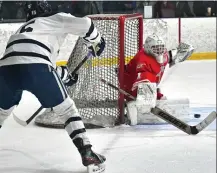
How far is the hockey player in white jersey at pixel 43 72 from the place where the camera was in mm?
2250

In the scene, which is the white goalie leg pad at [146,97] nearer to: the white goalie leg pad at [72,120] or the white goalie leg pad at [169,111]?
the white goalie leg pad at [169,111]

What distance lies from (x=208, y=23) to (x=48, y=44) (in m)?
4.14

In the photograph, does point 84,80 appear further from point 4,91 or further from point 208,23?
point 208,23

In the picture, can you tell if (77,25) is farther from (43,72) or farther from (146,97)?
(146,97)

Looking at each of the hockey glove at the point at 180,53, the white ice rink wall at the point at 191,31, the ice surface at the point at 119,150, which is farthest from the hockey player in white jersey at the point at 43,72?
the white ice rink wall at the point at 191,31

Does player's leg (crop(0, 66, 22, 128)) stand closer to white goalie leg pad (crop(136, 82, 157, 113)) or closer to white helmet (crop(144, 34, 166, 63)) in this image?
white goalie leg pad (crop(136, 82, 157, 113))

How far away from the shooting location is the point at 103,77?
327 centimetres

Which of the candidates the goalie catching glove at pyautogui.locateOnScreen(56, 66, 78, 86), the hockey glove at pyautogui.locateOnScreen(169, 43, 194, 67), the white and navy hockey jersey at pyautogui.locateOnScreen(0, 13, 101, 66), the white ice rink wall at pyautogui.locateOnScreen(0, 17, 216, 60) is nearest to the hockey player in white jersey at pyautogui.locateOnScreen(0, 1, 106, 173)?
the white and navy hockey jersey at pyautogui.locateOnScreen(0, 13, 101, 66)

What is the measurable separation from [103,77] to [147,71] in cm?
29

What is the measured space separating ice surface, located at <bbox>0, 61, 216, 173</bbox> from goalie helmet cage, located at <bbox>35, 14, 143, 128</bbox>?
11 centimetres

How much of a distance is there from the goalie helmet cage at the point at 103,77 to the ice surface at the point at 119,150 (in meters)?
0.11

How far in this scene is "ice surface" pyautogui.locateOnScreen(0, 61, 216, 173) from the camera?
2380 millimetres

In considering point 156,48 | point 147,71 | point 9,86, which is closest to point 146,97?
point 147,71

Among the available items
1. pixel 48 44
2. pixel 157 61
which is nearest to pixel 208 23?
pixel 157 61
